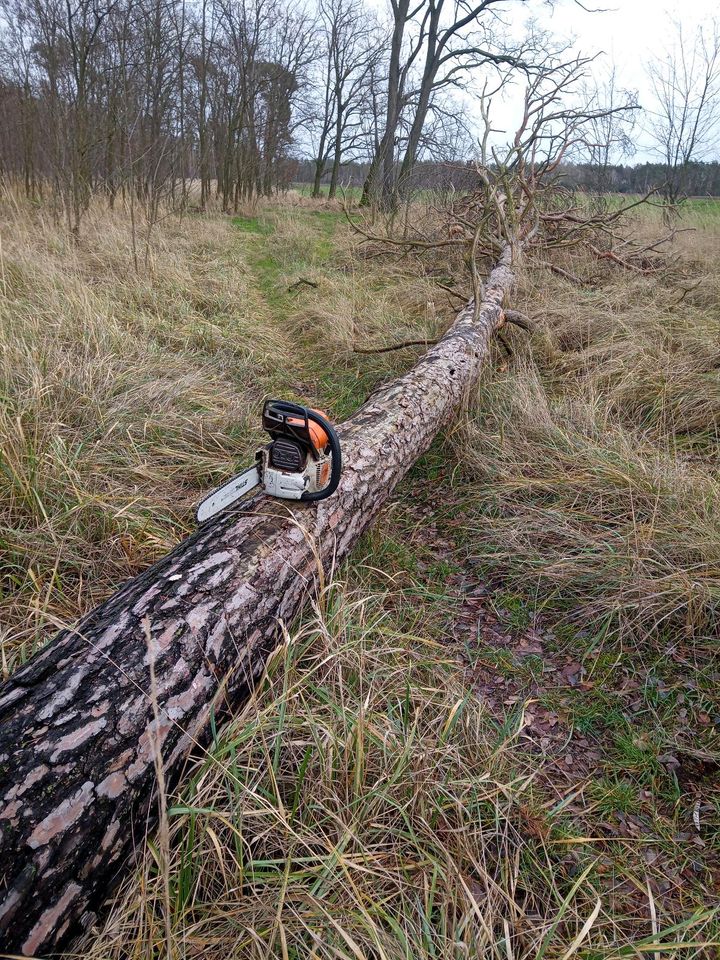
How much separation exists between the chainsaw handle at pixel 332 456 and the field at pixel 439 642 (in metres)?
0.33

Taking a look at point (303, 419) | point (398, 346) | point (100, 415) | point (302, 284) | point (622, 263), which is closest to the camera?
point (303, 419)

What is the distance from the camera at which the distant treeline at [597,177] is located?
9242 mm

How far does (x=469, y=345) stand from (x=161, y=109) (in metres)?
11.3

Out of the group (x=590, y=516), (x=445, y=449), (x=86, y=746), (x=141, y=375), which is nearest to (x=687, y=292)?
(x=445, y=449)

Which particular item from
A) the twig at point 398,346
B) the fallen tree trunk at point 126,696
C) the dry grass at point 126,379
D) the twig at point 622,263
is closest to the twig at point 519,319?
the twig at point 398,346

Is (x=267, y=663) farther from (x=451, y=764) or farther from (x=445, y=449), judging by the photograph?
(x=445, y=449)

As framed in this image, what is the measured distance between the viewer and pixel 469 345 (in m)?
3.89

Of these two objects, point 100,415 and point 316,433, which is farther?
point 100,415

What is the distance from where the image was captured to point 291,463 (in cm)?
192

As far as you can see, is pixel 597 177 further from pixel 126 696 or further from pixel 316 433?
pixel 126 696

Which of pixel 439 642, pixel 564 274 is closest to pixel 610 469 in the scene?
pixel 439 642

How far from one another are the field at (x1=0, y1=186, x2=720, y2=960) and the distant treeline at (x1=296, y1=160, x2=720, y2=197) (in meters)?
4.55

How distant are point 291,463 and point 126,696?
921 mm

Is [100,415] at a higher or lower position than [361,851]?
higher
